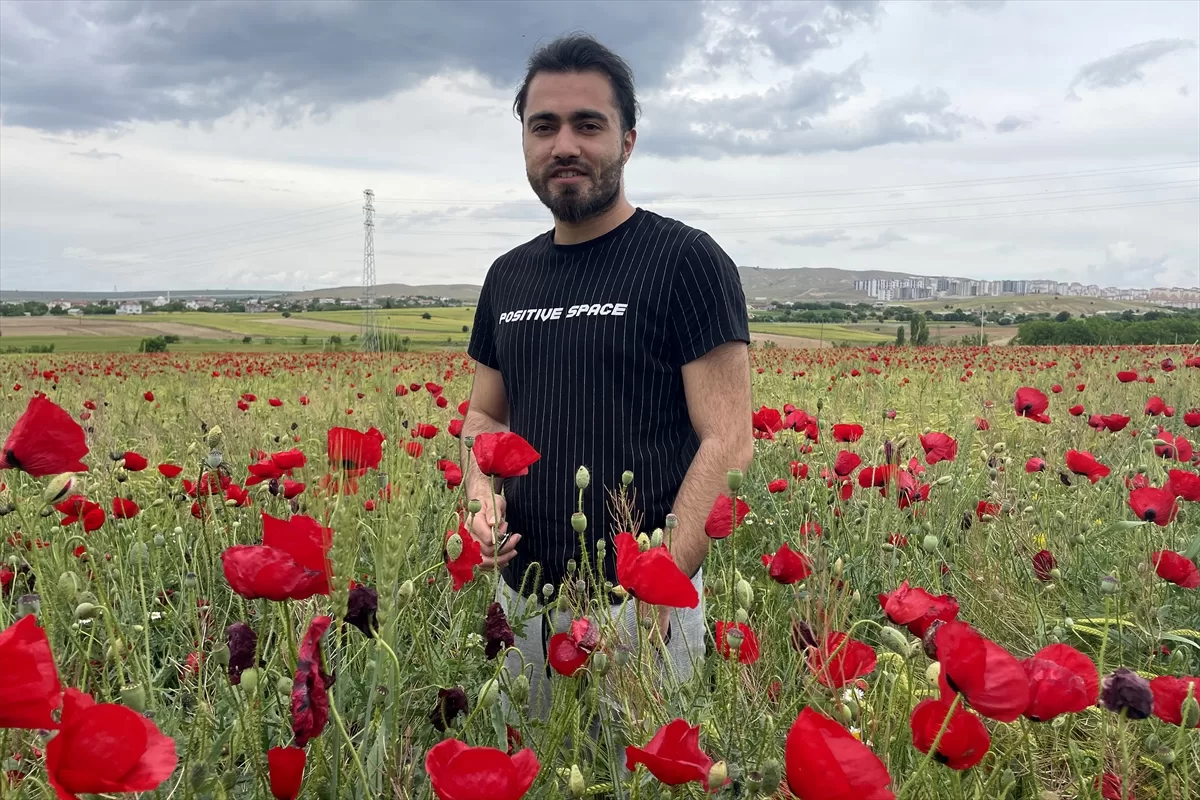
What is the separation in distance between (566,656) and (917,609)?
52cm

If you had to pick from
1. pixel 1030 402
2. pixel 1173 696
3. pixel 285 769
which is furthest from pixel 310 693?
pixel 1030 402

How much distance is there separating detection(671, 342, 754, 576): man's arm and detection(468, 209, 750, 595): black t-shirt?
5 centimetres

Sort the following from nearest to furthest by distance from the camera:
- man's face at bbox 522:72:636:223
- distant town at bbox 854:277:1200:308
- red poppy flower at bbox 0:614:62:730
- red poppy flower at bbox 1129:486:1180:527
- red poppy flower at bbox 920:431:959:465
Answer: red poppy flower at bbox 0:614:62:730 → red poppy flower at bbox 1129:486:1180:527 → man's face at bbox 522:72:636:223 → red poppy flower at bbox 920:431:959:465 → distant town at bbox 854:277:1200:308

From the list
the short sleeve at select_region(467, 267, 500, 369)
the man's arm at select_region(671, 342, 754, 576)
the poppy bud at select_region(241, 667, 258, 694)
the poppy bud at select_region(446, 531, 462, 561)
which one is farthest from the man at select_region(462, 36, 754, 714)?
the poppy bud at select_region(241, 667, 258, 694)

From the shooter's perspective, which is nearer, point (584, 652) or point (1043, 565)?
point (584, 652)

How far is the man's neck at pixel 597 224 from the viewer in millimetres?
2412

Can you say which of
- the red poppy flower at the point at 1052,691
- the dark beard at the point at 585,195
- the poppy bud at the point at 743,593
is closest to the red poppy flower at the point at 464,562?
the poppy bud at the point at 743,593

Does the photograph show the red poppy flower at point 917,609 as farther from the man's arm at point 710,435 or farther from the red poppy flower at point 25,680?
the red poppy flower at point 25,680

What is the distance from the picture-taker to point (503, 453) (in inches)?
65.4

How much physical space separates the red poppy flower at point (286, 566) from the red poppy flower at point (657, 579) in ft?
1.25

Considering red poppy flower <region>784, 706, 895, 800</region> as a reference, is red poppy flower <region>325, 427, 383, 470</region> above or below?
above

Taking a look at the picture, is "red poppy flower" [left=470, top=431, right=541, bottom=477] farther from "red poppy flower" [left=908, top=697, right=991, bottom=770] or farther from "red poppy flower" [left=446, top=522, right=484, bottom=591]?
"red poppy flower" [left=908, top=697, right=991, bottom=770]

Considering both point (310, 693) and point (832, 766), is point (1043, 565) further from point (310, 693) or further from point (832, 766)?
point (310, 693)

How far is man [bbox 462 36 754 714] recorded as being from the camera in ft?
7.06
